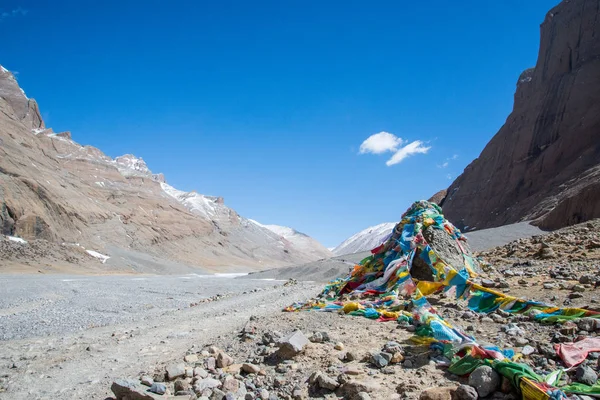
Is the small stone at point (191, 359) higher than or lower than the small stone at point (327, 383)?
lower

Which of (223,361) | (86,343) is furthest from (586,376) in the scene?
(86,343)

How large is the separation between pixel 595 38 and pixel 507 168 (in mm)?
23719

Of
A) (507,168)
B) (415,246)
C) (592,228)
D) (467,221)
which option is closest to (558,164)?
(507,168)

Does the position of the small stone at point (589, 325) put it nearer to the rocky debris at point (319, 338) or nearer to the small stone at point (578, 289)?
the small stone at point (578, 289)

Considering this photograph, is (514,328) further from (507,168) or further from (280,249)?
(280,249)

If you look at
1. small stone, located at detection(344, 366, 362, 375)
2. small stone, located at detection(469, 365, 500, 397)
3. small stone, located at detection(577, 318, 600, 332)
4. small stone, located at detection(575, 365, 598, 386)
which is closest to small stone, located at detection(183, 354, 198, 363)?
small stone, located at detection(344, 366, 362, 375)

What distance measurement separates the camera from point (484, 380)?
3.73 meters

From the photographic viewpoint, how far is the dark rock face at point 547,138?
48.9 metres

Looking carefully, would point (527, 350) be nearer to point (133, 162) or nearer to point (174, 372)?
point (174, 372)

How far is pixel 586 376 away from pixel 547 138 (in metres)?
65.9

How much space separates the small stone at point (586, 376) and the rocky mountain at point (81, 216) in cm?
4969

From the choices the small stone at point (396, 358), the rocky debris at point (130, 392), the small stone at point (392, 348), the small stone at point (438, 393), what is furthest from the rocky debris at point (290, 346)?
the small stone at point (438, 393)

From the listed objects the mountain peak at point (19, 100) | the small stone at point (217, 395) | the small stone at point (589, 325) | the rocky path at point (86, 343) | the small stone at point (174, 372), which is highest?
the mountain peak at point (19, 100)

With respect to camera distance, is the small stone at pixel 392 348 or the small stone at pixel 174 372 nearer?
the small stone at pixel 174 372
